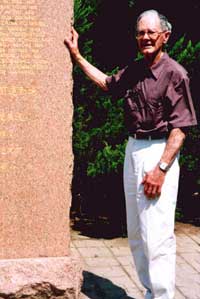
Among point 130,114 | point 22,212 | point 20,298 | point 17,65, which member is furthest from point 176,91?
point 20,298

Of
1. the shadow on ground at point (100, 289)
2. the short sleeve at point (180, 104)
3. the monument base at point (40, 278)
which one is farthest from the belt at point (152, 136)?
the shadow on ground at point (100, 289)

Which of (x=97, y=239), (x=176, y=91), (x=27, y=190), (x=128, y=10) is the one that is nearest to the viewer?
(x=176, y=91)

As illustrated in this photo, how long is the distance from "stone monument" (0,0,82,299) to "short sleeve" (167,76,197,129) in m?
0.69

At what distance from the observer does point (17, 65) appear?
355cm

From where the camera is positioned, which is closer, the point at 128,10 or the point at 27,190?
the point at 27,190

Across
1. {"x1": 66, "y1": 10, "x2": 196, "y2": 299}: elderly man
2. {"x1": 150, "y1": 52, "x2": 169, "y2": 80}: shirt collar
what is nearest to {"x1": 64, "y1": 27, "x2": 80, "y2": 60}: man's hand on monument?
{"x1": 66, "y1": 10, "x2": 196, "y2": 299}: elderly man

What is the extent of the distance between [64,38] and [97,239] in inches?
103

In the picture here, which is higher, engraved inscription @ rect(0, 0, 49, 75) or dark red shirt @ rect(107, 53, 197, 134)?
engraved inscription @ rect(0, 0, 49, 75)

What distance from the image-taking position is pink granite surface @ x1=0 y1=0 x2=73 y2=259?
11.6 ft

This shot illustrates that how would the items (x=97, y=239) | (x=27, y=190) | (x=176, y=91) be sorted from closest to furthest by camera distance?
(x=176, y=91) → (x=27, y=190) → (x=97, y=239)

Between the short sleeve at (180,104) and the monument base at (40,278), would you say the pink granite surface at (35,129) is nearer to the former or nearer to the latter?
the monument base at (40,278)

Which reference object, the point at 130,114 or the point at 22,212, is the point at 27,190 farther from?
the point at 130,114

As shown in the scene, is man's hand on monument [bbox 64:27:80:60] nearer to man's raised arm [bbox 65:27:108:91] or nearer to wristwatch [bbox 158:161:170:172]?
man's raised arm [bbox 65:27:108:91]

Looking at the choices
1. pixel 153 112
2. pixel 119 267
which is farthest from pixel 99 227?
pixel 153 112
